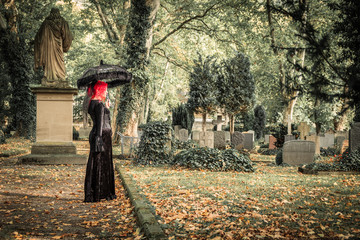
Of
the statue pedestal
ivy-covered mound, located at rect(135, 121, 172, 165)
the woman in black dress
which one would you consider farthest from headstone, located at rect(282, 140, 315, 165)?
the woman in black dress

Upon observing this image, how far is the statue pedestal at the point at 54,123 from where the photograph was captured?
12625mm

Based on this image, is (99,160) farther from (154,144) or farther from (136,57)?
(136,57)

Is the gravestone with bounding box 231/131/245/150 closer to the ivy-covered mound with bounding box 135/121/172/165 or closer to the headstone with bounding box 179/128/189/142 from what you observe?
the headstone with bounding box 179/128/189/142

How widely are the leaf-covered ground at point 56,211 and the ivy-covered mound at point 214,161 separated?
301 centimetres

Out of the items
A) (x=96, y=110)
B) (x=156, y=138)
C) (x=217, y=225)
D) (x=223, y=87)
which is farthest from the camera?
(x=223, y=87)

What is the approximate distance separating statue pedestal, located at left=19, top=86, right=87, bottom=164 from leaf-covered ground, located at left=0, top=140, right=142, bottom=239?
2.57 metres

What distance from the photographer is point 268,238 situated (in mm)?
4516

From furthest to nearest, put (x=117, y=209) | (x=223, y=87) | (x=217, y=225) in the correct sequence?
1. (x=223, y=87)
2. (x=117, y=209)
3. (x=217, y=225)

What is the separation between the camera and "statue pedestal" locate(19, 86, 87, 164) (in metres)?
12.6

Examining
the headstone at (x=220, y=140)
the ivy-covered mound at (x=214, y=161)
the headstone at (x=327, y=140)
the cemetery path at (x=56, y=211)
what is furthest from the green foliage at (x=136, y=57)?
the headstone at (x=327, y=140)

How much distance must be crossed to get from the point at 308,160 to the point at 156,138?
5.76 meters

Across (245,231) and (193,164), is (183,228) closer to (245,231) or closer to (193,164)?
(245,231)

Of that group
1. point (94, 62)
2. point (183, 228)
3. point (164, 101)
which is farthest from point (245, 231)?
point (164, 101)

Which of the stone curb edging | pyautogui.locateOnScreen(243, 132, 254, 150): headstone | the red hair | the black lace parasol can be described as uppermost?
the black lace parasol
